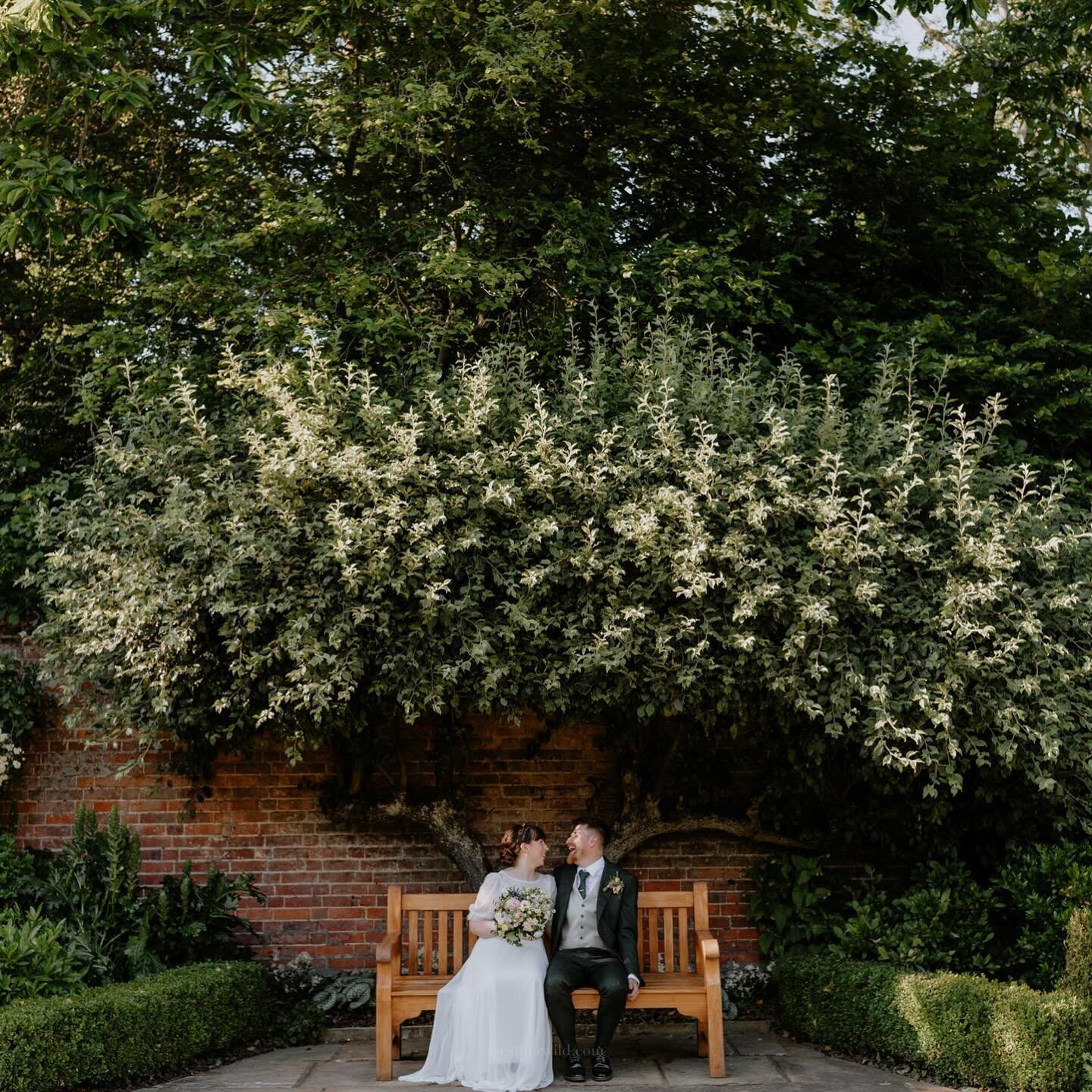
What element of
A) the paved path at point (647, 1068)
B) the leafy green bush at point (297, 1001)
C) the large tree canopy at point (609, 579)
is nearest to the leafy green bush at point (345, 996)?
the leafy green bush at point (297, 1001)

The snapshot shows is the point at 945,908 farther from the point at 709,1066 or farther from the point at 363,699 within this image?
the point at 363,699

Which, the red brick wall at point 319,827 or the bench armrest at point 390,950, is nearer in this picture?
the bench armrest at point 390,950

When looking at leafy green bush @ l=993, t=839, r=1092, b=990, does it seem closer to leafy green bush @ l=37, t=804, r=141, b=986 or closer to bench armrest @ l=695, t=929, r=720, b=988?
bench armrest @ l=695, t=929, r=720, b=988

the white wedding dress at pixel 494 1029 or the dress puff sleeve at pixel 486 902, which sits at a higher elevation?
the dress puff sleeve at pixel 486 902

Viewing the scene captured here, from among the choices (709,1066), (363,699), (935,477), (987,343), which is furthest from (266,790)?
(987,343)

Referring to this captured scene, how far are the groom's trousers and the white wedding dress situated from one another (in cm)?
7

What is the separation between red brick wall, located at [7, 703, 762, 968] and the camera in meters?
8.67

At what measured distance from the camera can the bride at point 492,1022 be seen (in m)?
6.27

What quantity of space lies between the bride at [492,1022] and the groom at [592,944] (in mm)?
115

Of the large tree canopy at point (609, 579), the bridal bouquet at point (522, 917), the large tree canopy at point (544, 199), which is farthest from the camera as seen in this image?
the large tree canopy at point (544, 199)

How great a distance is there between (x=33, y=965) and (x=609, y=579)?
390 centimetres

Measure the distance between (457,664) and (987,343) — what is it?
535 centimetres

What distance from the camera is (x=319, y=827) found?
8742mm

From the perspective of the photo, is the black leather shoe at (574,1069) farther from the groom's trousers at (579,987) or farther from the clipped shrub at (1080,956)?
the clipped shrub at (1080,956)
